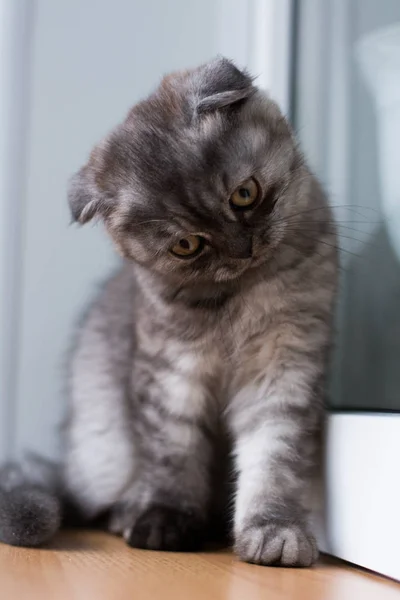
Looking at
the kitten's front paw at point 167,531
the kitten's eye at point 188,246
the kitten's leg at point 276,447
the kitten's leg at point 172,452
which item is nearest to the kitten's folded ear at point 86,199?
the kitten's eye at point 188,246

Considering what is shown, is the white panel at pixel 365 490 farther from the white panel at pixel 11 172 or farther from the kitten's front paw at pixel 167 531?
the white panel at pixel 11 172

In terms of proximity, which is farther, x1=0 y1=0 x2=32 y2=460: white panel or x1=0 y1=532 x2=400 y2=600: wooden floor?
x1=0 y1=0 x2=32 y2=460: white panel

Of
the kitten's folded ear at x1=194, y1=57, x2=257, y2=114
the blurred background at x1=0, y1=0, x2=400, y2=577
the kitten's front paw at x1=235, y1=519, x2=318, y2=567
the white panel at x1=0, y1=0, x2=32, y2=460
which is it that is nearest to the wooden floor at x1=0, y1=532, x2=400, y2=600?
the kitten's front paw at x1=235, y1=519, x2=318, y2=567

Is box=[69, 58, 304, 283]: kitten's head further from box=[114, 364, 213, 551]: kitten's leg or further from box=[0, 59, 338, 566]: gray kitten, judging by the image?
box=[114, 364, 213, 551]: kitten's leg

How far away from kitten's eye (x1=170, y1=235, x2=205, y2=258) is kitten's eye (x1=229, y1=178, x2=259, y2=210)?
8cm

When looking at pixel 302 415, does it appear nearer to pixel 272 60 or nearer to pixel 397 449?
pixel 397 449

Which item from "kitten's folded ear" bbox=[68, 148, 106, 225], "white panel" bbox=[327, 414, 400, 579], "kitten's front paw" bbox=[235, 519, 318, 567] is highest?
"kitten's folded ear" bbox=[68, 148, 106, 225]

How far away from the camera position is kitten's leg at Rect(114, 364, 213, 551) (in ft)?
4.70

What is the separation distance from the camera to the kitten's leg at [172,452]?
1432 mm

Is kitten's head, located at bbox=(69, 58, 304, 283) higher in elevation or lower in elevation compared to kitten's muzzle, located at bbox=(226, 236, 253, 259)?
higher

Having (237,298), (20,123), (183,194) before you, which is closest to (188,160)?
(183,194)

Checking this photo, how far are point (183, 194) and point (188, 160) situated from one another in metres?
0.06

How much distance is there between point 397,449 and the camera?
1.17 metres

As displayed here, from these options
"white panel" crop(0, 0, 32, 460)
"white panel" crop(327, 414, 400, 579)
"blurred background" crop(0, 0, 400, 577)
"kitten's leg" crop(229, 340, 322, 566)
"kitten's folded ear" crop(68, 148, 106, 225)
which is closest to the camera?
"white panel" crop(327, 414, 400, 579)
